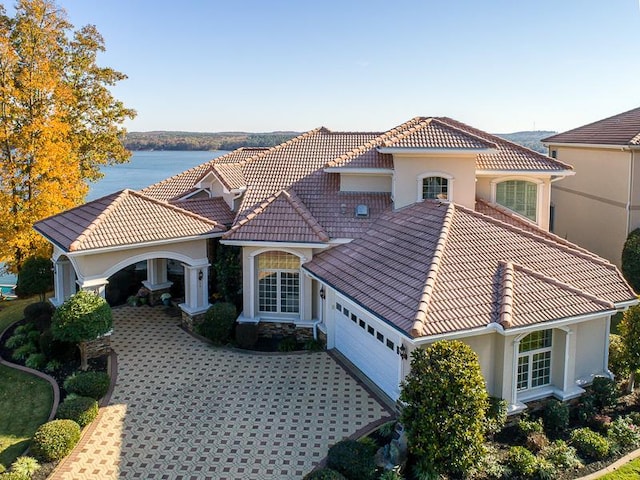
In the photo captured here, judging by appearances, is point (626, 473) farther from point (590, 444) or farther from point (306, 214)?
point (306, 214)

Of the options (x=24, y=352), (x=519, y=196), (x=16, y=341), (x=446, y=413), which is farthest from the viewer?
(x=519, y=196)

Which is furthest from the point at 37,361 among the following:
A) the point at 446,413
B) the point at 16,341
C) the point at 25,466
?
the point at 446,413

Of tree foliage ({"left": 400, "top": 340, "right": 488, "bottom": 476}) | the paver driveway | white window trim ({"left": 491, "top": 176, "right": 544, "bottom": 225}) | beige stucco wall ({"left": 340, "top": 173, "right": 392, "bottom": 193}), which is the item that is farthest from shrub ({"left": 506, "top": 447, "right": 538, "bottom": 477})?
beige stucco wall ({"left": 340, "top": 173, "right": 392, "bottom": 193})

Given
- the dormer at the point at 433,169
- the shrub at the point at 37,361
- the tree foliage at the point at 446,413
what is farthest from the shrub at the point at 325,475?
the dormer at the point at 433,169

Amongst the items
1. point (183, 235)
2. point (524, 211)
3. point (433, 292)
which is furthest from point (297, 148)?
point (433, 292)

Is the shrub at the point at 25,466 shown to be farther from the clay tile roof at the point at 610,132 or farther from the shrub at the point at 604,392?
the clay tile roof at the point at 610,132

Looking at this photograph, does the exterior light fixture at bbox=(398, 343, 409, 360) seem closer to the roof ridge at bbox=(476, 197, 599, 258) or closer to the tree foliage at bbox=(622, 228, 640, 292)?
the roof ridge at bbox=(476, 197, 599, 258)
